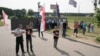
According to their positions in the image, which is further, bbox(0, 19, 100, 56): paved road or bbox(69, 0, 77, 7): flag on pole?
bbox(69, 0, 77, 7): flag on pole

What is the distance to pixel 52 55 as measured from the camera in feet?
45.0

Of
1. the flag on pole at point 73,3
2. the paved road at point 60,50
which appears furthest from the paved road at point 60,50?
the flag on pole at point 73,3

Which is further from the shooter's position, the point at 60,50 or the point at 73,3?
the point at 73,3

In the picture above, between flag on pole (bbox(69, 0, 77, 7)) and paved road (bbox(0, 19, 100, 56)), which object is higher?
flag on pole (bbox(69, 0, 77, 7))

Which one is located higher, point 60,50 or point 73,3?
point 73,3

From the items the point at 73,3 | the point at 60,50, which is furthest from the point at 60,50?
the point at 73,3

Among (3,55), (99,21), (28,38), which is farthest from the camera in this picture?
(99,21)

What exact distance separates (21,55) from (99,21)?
12610mm

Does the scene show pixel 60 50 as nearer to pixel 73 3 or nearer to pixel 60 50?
pixel 60 50

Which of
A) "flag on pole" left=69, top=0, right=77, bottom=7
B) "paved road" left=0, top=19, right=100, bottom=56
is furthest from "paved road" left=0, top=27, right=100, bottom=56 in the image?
"flag on pole" left=69, top=0, right=77, bottom=7

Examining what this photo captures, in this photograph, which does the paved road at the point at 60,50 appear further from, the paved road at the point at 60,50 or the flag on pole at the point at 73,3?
the flag on pole at the point at 73,3

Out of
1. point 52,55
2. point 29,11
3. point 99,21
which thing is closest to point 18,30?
point 52,55

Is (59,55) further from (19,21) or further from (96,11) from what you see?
(19,21)

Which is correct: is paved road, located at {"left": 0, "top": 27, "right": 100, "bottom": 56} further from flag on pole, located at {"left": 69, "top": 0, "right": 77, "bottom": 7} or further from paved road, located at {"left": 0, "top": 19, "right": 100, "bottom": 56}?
flag on pole, located at {"left": 69, "top": 0, "right": 77, "bottom": 7}
